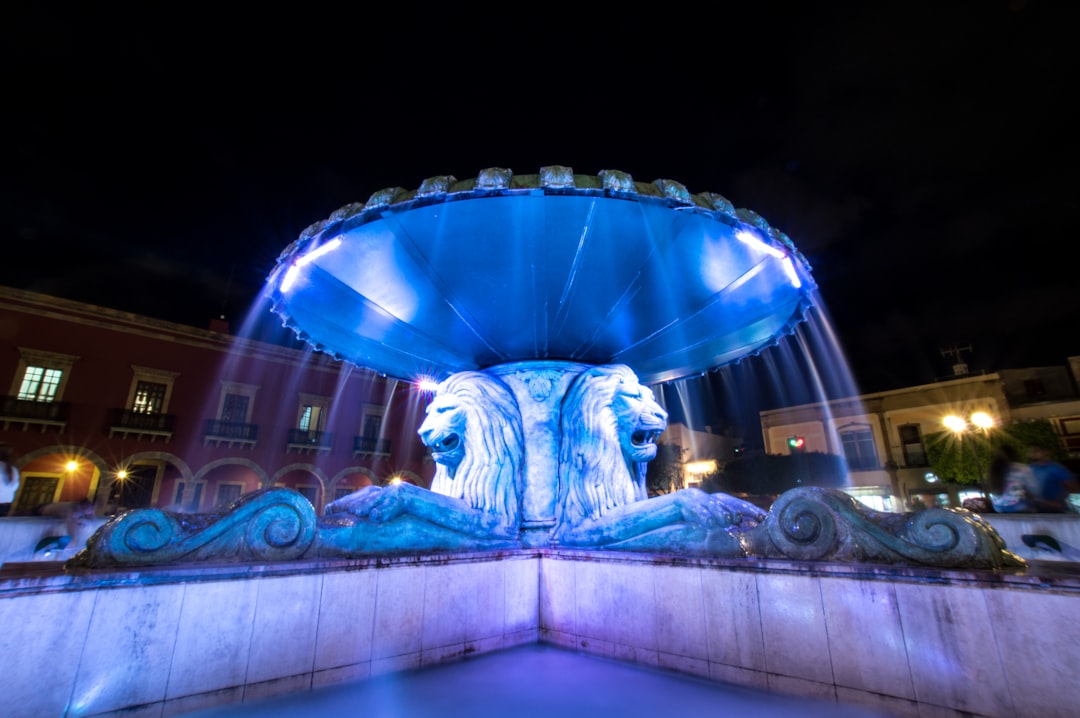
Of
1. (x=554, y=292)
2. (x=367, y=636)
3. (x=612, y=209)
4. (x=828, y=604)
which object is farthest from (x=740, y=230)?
(x=367, y=636)

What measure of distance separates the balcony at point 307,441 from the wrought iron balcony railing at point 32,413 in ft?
25.1

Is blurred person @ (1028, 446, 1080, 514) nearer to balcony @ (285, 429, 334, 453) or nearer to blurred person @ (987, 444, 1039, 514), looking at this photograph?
blurred person @ (987, 444, 1039, 514)

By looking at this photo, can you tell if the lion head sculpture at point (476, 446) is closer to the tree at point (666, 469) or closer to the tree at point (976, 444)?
the tree at point (976, 444)

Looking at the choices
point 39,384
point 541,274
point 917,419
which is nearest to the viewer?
point 541,274

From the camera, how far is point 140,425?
1898 centimetres

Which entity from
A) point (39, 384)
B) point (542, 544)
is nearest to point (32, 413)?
point (39, 384)

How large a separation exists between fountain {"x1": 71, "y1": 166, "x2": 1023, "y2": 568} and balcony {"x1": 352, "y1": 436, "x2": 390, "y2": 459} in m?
20.3

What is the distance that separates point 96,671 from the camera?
7.07 feet

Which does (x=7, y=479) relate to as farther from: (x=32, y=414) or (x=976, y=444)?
(x=976, y=444)

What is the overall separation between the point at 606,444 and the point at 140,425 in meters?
21.6

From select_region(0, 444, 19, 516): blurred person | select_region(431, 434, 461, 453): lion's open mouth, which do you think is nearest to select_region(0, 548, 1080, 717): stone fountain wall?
select_region(431, 434, 461, 453): lion's open mouth

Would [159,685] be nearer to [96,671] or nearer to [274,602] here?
[96,671]

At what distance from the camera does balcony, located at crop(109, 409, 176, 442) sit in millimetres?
18719

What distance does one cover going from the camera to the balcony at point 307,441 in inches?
888
